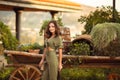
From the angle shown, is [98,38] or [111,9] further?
[111,9]

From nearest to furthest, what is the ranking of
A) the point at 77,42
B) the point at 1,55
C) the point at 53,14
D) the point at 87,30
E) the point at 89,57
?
the point at 89,57 < the point at 77,42 < the point at 1,55 < the point at 87,30 < the point at 53,14

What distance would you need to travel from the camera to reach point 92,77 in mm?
11133

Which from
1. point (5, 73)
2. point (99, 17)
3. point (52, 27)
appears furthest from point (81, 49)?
point (99, 17)

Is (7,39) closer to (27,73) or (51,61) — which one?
(27,73)

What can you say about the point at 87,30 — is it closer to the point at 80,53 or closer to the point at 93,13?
the point at 93,13

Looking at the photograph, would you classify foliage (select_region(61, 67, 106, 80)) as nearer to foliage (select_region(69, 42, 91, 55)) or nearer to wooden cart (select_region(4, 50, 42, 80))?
foliage (select_region(69, 42, 91, 55))

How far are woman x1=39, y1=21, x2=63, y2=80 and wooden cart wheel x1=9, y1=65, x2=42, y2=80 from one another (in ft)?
3.62

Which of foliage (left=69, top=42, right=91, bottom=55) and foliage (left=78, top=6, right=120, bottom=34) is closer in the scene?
foliage (left=69, top=42, right=91, bottom=55)

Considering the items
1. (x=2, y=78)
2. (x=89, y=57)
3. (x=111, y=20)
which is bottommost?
(x=2, y=78)

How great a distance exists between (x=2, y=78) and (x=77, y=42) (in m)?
2.38

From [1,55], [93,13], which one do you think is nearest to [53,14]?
[93,13]

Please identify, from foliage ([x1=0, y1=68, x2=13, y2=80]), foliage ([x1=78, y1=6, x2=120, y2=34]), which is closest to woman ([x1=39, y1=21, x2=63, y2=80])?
foliage ([x1=0, y1=68, x2=13, y2=80])

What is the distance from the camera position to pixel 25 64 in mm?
10086

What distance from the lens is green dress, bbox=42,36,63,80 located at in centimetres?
855
